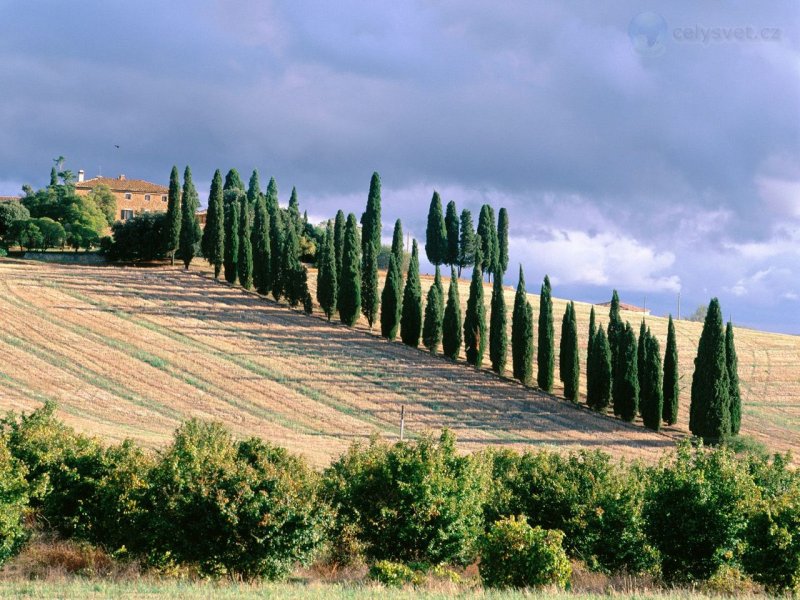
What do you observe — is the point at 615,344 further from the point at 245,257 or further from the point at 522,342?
the point at 245,257

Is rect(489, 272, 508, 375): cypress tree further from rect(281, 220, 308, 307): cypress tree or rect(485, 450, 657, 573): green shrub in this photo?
rect(485, 450, 657, 573): green shrub

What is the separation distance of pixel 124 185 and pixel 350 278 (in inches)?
2793

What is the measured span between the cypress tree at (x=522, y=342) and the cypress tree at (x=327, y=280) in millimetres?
17066

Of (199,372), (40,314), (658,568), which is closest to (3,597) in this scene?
(658,568)

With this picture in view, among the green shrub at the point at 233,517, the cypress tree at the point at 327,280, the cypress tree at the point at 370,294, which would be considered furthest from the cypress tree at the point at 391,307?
the green shrub at the point at 233,517

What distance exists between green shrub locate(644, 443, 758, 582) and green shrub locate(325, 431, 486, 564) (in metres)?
5.31

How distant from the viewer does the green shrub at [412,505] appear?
70.6 ft

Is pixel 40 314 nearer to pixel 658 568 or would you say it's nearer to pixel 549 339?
pixel 549 339

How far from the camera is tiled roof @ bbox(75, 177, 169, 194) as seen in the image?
127438mm

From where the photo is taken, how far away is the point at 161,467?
21578mm

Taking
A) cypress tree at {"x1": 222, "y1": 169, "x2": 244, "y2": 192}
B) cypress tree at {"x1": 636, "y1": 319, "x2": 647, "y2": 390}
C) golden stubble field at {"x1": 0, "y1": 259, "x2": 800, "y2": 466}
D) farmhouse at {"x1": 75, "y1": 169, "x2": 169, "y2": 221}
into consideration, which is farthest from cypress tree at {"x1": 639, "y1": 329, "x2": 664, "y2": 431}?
farmhouse at {"x1": 75, "y1": 169, "x2": 169, "y2": 221}

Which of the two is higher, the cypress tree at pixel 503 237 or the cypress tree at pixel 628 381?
the cypress tree at pixel 503 237

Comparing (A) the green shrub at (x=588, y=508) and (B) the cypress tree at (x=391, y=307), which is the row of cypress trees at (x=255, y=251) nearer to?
(B) the cypress tree at (x=391, y=307)

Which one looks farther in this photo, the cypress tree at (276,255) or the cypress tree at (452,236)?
the cypress tree at (452,236)
